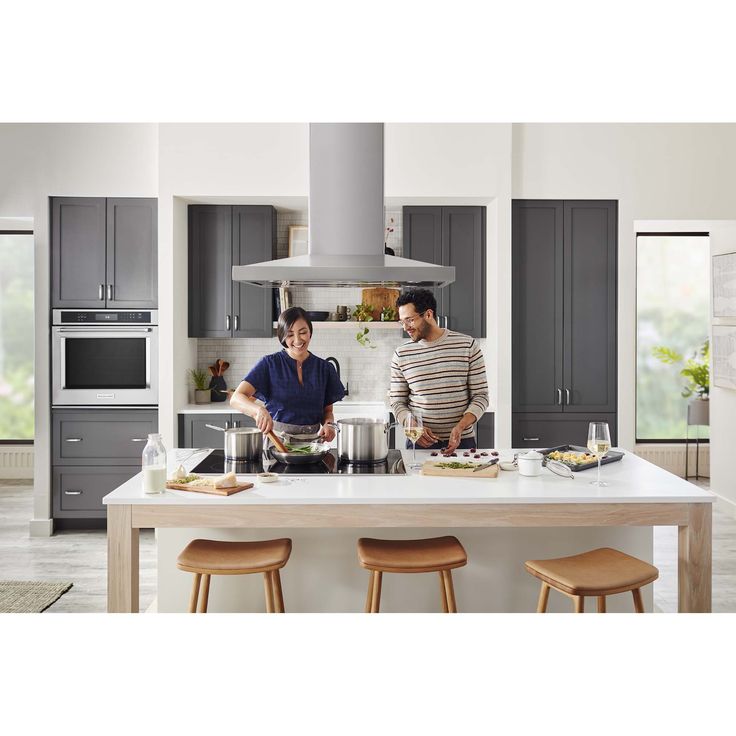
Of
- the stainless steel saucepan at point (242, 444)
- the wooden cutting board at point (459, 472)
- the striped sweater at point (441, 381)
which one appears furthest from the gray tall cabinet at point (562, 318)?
the stainless steel saucepan at point (242, 444)

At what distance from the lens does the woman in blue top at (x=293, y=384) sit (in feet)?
11.0

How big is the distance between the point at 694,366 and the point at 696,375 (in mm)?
137

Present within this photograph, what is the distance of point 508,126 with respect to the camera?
17.0ft

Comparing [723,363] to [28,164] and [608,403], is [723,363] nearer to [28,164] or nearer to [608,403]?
[608,403]

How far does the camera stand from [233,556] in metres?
2.62

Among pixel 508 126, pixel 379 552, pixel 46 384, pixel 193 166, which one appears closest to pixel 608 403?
pixel 508 126

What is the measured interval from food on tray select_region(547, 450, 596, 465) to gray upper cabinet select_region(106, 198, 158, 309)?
3.47 meters

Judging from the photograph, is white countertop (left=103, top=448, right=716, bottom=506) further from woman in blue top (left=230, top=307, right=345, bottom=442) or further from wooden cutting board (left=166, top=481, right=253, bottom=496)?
woman in blue top (left=230, top=307, right=345, bottom=442)

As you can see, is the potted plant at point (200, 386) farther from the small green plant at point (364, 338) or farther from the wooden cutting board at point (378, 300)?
the wooden cutting board at point (378, 300)

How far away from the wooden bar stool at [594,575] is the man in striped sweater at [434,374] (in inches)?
39.3

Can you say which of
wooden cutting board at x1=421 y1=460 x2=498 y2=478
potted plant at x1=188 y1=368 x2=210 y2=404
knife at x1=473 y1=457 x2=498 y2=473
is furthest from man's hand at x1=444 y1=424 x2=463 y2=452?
potted plant at x1=188 y1=368 x2=210 y2=404

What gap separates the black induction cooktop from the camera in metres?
2.85

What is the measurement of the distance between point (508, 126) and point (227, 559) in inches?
156

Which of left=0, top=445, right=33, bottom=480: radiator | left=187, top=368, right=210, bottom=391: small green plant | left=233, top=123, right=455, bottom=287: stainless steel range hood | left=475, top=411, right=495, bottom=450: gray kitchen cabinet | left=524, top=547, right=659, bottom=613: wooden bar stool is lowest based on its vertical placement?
left=0, top=445, right=33, bottom=480: radiator
